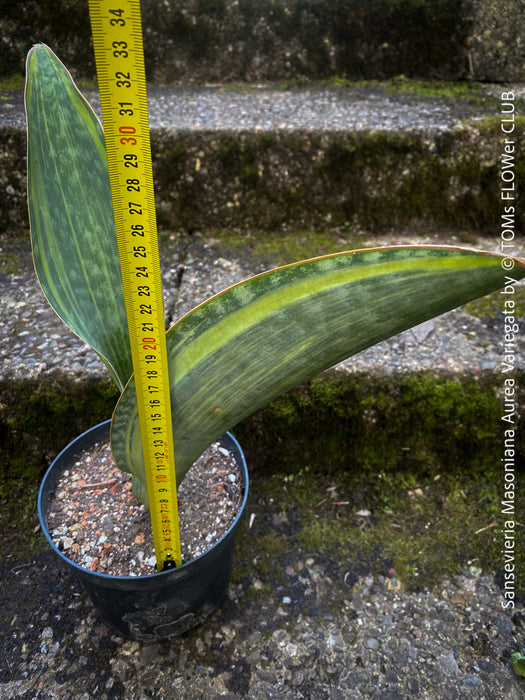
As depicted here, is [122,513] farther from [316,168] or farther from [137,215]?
[316,168]

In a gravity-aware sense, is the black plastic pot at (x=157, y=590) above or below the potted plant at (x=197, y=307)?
below

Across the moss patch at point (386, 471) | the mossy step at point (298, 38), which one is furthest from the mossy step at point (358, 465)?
the mossy step at point (298, 38)

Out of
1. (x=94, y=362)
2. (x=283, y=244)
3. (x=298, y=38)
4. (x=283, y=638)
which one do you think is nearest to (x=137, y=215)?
(x=94, y=362)

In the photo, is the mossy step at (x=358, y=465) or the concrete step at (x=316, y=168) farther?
the concrete step at (x=316, y=168)

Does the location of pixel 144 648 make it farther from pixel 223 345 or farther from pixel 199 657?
pixel 223 345

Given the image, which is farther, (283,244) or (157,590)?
(283,244)

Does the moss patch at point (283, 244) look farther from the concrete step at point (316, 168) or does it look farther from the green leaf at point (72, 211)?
the green leaf at point (72, 211)

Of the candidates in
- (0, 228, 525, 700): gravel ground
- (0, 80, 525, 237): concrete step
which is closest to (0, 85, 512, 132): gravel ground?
(0, 80, 525, 237): concrete step
